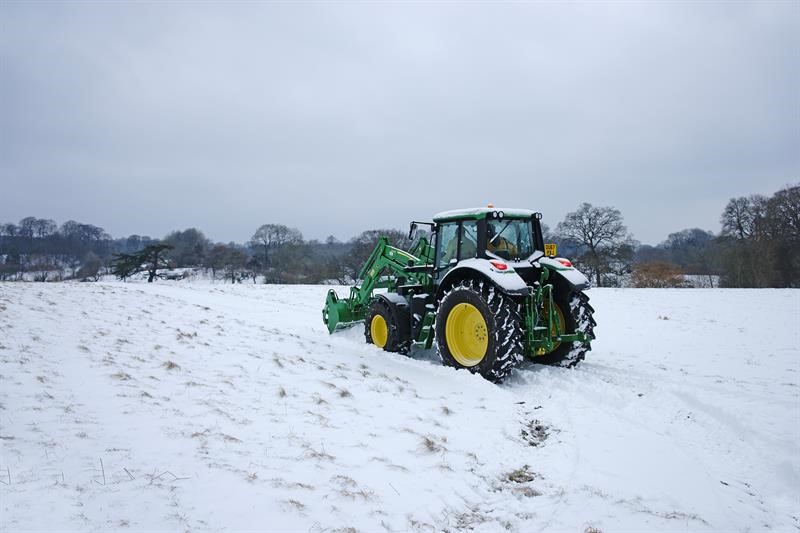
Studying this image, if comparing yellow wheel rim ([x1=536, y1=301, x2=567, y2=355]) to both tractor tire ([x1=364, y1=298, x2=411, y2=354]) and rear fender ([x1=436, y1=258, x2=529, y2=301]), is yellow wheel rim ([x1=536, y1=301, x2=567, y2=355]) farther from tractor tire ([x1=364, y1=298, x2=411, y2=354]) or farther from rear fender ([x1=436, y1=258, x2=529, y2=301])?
tractor tire ([x1=364, y1=298, x2=411, y2=354])

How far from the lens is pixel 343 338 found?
9.38 metres

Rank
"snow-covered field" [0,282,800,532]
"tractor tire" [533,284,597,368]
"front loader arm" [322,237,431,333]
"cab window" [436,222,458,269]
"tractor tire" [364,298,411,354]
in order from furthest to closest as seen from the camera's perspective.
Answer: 1. "front loader arm" [322,237,431,333]
2. "tractor tire" [364,298,411,354]
3. "cab window" [436,222,458,269]
4. "tractor tire" [533,284,597,368]
5. "snow-covered field" [0,282,800,532]

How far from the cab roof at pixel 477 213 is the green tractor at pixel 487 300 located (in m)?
0.02

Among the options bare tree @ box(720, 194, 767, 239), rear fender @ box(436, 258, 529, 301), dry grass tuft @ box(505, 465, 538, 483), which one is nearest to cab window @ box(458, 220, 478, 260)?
rear fender @ box(436, 258, 529, 301)

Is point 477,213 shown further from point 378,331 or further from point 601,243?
point 601,243

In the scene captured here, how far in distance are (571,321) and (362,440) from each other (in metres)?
4.31

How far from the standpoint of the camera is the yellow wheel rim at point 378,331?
8.14m

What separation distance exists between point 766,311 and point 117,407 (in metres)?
15.7

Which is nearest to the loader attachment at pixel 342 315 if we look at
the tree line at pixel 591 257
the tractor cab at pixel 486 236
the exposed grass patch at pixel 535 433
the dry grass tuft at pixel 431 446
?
the tractor cab at pixel 486 236

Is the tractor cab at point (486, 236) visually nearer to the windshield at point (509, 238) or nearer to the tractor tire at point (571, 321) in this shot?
the windshield at point (509, 238)

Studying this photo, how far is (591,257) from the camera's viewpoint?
32.7 meters

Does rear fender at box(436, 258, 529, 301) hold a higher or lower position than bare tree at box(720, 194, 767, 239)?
lower

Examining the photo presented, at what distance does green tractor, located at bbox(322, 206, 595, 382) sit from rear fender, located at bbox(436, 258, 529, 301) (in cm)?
1

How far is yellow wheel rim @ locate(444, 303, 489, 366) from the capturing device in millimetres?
6281
